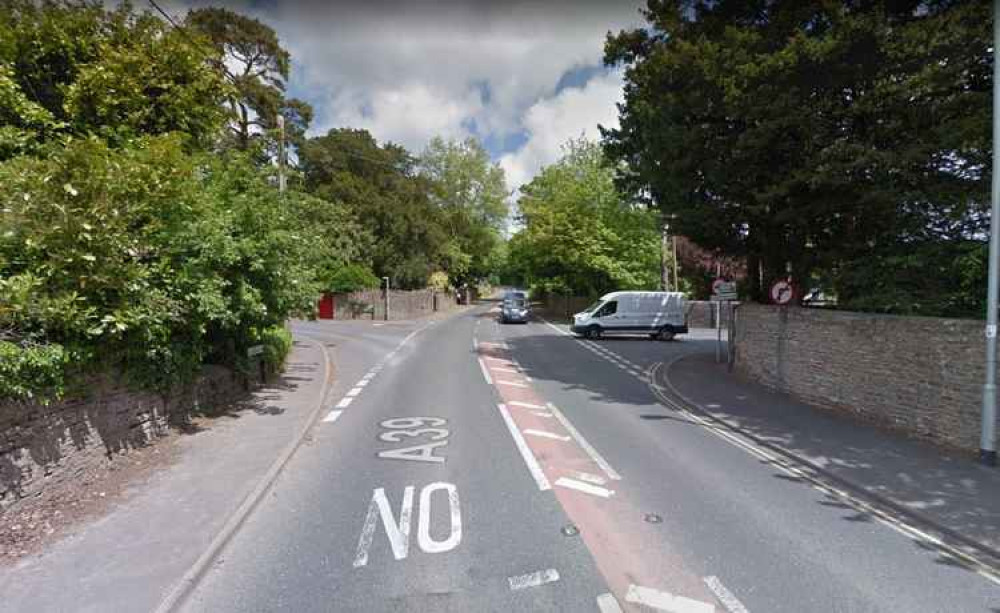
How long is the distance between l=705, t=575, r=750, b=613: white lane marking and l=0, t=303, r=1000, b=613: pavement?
0.05ft

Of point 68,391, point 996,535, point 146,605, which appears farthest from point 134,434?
point 996,535

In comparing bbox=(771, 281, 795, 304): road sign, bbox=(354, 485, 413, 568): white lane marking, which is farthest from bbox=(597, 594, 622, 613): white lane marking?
bbox=(771, 281, 795, 304): road sign

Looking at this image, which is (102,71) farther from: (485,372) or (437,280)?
(437,280)

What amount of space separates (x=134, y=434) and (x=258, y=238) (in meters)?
3.10

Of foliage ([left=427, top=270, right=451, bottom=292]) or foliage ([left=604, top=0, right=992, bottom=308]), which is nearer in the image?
foliage ([left=604, top=0, right=992, bottom=308])

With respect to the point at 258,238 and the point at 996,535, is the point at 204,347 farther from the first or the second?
the point at 996,535

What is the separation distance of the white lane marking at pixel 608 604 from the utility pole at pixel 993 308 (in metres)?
5.67

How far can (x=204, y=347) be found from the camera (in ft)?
25.1

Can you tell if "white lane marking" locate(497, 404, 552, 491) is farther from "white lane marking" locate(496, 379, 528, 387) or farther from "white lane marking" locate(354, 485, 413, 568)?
"white lane marking" locate(496, 379, 528, 387)

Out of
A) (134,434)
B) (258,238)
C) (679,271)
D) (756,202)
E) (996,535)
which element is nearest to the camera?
(996,535)

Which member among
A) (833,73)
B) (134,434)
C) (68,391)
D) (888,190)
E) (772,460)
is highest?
(833,73)

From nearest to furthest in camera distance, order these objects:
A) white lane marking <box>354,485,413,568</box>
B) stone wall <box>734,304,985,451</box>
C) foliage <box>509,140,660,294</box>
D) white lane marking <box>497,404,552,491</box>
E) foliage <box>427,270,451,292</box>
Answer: white lane marking <box>354,485,413,568</box>, white lane marking <box>497,404,552,491</box>, stone wall <box>734,304,985,451</box>, foliage <box>509,140,660,294</box>, foliage <box>427,270,451,292</box>

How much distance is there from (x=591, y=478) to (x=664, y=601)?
82.6 inches

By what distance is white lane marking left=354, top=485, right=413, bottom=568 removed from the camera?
3.81 m
